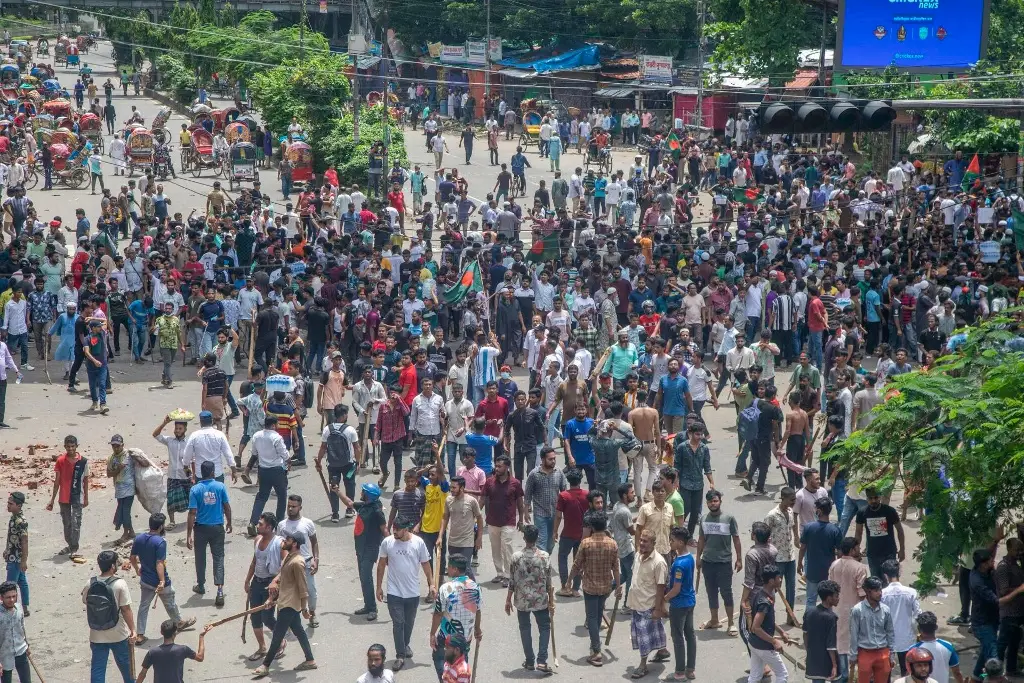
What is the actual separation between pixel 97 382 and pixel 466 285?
5.75m

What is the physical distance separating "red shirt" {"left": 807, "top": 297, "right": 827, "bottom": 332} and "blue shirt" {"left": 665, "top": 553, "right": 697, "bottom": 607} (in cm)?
978

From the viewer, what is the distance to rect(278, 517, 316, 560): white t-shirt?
1212cm

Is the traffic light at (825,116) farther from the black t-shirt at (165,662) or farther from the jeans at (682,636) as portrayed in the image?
the black t-shirt at (165,662)

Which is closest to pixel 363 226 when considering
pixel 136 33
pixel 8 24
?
pixel 136 33

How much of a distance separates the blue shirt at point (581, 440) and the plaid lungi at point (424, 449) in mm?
1454

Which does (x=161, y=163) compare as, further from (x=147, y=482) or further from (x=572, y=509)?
(x=572, y=509)

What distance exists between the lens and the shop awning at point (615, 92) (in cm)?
4881

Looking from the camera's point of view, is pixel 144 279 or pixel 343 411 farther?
pixel 144 279

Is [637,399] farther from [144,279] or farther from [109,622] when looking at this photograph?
[144,279]

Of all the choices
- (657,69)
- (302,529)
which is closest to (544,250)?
(302,529)

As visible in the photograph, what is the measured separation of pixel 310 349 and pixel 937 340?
857 centimetres

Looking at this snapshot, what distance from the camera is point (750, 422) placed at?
51.2 ft

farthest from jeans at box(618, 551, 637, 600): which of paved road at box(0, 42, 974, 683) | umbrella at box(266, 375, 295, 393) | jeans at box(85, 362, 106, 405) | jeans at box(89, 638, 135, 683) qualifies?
jeans at box(85, 362, 106, 405)

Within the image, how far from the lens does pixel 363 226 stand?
1067 inches
